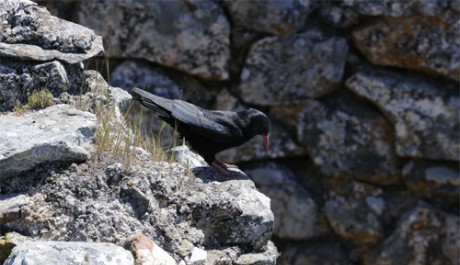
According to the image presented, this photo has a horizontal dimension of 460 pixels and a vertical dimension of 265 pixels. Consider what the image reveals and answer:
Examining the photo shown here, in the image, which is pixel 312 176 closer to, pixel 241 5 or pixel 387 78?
pixel 387 78

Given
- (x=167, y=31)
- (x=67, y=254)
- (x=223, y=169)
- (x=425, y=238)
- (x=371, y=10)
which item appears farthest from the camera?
(x=425, y=238)

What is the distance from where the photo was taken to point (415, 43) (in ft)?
19.9

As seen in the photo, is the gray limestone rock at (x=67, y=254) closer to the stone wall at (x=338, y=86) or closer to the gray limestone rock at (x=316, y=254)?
the stone wall at (x=338, y=86)

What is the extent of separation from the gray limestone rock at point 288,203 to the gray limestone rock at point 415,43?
3.35 feet

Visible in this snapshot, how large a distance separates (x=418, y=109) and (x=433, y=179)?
19.0 inches

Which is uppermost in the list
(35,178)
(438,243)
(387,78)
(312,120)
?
(35,178)

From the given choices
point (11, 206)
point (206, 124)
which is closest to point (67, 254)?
point (11, 206)

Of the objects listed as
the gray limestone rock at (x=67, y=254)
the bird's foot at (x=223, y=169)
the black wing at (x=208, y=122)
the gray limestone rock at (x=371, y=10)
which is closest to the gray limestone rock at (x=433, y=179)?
the gray limestone rock at (x=371, y=10)

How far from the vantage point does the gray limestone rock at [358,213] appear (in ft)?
20.7

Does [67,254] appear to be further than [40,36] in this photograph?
No

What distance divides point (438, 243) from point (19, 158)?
3.79 meters

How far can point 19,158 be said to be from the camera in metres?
3.16

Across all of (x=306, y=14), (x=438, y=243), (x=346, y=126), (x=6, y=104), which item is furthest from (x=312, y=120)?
(x=6, y=104)

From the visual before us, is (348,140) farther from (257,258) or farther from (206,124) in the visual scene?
(257,258)
